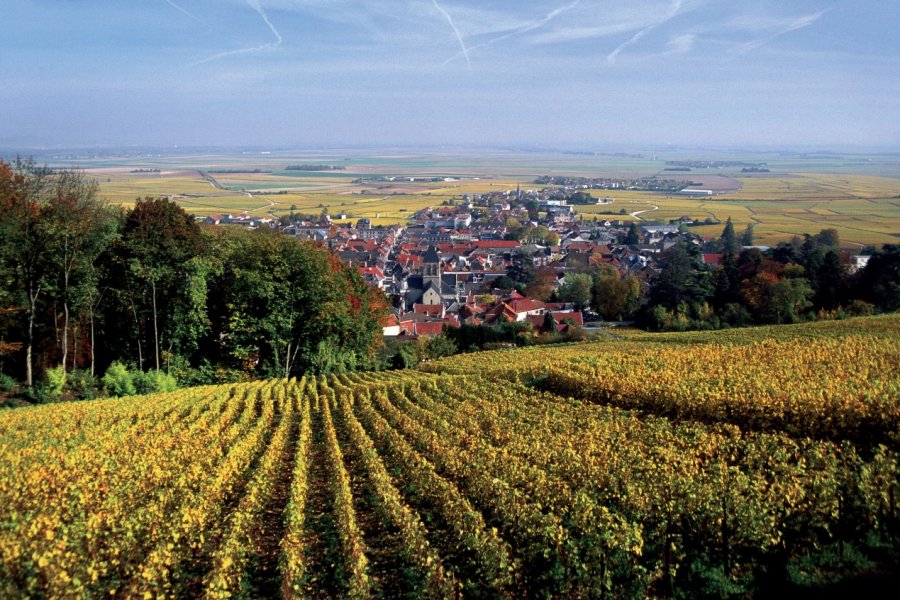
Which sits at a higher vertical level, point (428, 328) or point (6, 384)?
point (6, 384)

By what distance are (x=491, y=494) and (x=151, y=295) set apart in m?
23.5

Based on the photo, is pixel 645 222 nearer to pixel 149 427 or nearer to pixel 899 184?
pixel 899 184

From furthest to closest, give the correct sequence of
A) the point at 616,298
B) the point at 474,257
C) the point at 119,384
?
the point at 474,257, the point at 616,298, the point at 119,384

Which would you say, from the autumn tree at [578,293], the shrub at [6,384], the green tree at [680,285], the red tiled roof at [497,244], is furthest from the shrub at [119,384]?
the red tiled roof at [497,244]

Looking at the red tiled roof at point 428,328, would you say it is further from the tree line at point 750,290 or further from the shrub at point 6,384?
the shrub at point 6,384

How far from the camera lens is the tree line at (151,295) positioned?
23.9 meters

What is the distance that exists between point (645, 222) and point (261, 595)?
5365 inches

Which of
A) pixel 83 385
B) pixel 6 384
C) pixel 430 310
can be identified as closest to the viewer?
pixel 6 384

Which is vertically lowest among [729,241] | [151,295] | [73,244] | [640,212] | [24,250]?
[151,295]

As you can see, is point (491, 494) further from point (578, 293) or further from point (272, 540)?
point (578, 293)

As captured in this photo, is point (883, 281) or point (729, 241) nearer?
point (883, 281)

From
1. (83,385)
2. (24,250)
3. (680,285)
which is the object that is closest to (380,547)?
(83,385)

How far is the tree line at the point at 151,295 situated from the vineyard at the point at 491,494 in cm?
1013

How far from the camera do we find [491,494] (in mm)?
9195
